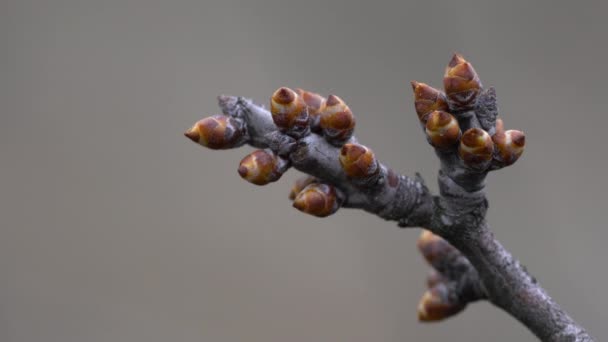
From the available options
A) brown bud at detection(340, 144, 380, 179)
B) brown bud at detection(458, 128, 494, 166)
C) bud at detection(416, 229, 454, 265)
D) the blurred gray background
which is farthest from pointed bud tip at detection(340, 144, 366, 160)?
the blurred gray background

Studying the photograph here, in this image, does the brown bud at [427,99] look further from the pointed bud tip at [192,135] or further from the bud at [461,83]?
the pointed bud tip at [192,135]

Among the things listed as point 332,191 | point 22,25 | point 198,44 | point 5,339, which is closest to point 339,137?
point 332,191

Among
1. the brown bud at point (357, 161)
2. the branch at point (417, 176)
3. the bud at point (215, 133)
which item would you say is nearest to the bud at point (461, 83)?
the branch at point (417, 176)

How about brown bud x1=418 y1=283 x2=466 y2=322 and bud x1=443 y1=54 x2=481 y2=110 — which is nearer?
bud x1=443 y1=54 x2=481 y2=110

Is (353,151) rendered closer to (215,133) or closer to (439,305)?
(215,133)

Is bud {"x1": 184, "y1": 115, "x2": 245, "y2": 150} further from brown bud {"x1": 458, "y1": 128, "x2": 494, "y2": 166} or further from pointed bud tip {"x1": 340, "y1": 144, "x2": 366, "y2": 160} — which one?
brown bud {"x1": 458, "y1": 128, "x2": 494, "y2": 166}

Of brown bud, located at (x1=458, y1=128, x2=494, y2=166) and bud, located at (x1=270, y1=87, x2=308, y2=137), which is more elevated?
bud, located at (x1=270, y1=87, x2=308, y2=137)

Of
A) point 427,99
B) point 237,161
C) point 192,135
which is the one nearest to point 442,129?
point 427,99
